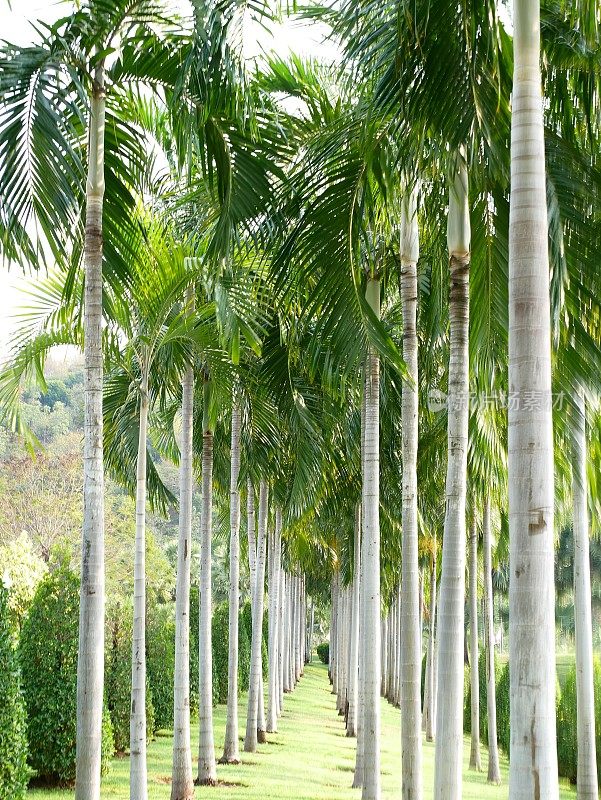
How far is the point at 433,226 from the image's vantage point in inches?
359

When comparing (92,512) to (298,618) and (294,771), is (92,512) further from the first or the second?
(298,618)

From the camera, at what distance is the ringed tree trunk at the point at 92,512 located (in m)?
6.64

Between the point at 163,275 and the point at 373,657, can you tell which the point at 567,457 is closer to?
the point at 373,657

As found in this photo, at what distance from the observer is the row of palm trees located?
4.89m

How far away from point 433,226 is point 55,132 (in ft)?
12.1

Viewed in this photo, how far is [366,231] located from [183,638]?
6.35m

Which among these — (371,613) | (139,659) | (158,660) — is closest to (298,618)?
(158,660)

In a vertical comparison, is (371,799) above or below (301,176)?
below

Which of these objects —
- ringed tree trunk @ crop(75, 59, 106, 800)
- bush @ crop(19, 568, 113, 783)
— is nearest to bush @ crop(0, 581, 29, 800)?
bush @ crop(19, 568, 113, 783)

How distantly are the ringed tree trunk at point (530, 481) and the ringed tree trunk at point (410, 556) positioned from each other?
12.6 feet

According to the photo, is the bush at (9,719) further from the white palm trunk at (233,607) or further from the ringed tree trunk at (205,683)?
the white palm trunk at (233,607)

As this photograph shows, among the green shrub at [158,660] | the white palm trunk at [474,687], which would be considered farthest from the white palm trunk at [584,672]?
the green shrub at [158,660]

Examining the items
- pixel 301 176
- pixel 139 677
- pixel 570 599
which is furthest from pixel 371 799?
pixel 570 599

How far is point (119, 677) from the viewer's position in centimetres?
1633
